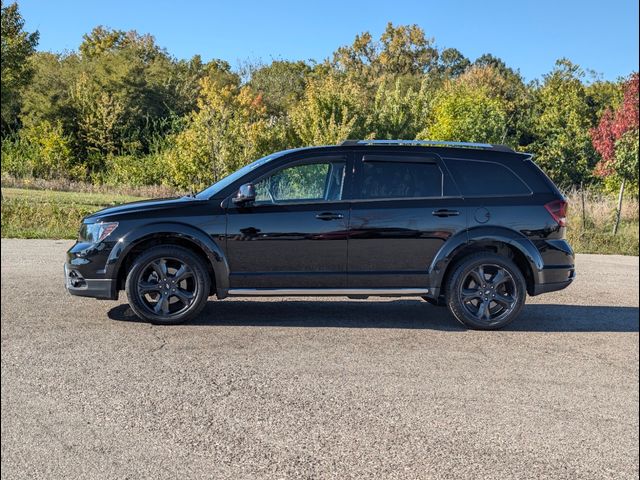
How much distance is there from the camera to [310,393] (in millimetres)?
4555

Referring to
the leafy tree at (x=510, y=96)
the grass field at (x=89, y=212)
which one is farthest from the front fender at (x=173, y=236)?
the leafy tree at (x=510, y=96)

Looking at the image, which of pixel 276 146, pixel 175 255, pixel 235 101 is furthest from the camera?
pixel 235 101

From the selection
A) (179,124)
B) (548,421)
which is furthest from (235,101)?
(548,421)

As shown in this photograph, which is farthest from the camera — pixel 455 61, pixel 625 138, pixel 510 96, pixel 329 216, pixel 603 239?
pixel 455 61

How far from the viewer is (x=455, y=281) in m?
6.64

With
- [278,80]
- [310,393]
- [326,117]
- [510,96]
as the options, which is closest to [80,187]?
[326,117]

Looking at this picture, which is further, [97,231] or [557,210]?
[557,210]

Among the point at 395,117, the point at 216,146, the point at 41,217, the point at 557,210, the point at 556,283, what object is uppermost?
the point at 395,117

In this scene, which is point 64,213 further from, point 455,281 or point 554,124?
point 554,124

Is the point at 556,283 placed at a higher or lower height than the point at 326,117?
lower

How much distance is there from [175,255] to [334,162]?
1.80 m

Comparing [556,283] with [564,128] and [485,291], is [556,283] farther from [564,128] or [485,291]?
[564,128]

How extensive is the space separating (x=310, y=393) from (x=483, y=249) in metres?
2.99

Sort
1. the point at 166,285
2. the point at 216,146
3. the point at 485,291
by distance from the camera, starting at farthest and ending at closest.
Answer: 1. the point at 216,146
2. the point at 485,291
3. the point at 166,285
